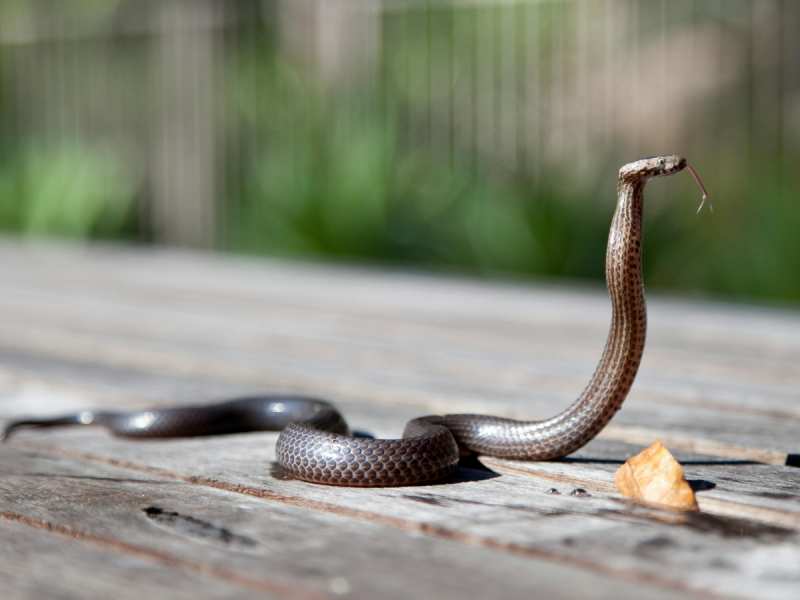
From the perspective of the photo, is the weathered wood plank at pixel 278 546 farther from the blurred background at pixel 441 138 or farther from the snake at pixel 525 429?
the blurred background at pixel 441 138

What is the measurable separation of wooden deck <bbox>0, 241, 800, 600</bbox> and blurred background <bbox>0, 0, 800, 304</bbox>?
8.90 feet

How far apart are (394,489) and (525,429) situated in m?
0.36

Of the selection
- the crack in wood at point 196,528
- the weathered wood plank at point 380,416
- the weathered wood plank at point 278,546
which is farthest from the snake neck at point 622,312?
the crack in wood at point 196,528

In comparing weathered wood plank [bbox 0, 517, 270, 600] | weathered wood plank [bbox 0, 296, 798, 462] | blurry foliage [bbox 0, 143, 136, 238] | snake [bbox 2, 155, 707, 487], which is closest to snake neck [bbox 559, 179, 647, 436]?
snake [bbox 2, 155, 707, 487]

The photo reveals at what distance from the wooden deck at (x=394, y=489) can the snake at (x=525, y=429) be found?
0.05m

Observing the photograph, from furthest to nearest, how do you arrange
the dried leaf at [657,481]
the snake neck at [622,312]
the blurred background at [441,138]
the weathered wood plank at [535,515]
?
the blurred background at [441,138], the snake neck at [622,312], the dried leaf at [657,481], the weathered wood plank at [535,515]

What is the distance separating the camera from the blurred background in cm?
877

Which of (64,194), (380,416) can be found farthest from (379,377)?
(64,194)

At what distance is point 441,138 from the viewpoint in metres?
10.8

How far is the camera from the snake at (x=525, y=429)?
2.43 metres

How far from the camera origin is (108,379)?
4.09 meters

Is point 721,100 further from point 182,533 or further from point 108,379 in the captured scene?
point 182,533

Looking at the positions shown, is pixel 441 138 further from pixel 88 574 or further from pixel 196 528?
pixel 88 574

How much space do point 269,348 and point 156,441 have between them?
59.8 inches
